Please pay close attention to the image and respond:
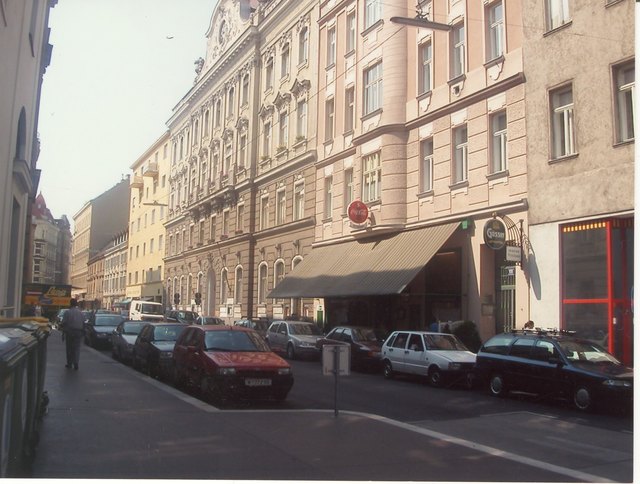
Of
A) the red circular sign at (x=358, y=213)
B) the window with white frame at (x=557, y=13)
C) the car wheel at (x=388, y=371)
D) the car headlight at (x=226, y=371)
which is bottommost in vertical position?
the car wheel at (x=388, y=371)

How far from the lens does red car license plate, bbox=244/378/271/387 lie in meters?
12.5

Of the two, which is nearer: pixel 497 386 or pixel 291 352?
pixel 497 386

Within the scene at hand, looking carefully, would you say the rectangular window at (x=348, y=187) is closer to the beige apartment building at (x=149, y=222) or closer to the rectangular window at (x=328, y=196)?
the rectangular window at (x=328, y=196)

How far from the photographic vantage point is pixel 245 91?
43156 mm

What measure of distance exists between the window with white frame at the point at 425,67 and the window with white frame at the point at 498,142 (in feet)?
13.6

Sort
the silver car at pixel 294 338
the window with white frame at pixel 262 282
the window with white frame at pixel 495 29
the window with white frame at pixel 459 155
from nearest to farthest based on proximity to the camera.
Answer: the window with white frame at pixel 495 29 → the window with white frame at pixel 459 155 → the silver car at pixel 294 338 → the window with white frame at pixel 262 282

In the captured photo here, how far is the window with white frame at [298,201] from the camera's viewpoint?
35031 millimetres

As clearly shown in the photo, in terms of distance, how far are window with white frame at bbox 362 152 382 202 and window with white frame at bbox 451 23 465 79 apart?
4860mm

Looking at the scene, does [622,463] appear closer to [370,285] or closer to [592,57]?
[592,57]

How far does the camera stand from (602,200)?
57.4 feet

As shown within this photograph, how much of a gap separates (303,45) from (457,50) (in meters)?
14.1

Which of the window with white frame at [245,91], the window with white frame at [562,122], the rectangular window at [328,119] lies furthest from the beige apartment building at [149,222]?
the window with white frame at [562,122]

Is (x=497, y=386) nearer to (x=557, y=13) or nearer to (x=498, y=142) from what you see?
(x=498, y=142)

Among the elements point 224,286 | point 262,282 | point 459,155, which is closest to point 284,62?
point 262,282
